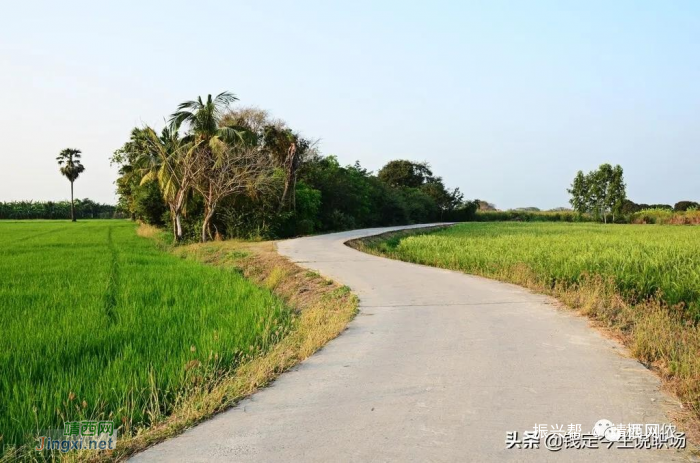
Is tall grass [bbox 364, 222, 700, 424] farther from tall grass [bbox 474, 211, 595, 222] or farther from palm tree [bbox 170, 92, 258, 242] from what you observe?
tall grass [bbox 474, 211, 595, 222]

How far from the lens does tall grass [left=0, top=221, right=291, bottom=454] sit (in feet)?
13.3

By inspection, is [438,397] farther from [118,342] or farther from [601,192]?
[601,192]

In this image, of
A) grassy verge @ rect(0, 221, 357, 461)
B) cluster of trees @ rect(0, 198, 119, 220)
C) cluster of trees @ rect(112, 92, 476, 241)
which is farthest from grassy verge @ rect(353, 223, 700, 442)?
cluster of trees @ rect(0, 198, 119, 220)

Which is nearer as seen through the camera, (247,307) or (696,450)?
(696,450)

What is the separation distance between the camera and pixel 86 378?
4.63 meters

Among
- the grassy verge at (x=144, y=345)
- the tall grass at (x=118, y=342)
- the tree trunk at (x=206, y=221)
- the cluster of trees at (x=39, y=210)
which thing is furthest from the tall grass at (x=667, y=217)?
the cluster of trees at (x=39, y=210)

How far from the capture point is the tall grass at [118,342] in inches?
160

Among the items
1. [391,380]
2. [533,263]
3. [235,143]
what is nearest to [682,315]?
[533,263]

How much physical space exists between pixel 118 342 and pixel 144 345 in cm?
36

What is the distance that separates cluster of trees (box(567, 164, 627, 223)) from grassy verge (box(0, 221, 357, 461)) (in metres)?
58.5

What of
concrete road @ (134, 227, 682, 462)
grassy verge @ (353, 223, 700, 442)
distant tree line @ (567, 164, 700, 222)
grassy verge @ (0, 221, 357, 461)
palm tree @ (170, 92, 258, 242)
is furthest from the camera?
distant tree line @ (567, 164, 700, 222)

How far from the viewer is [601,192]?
205ft

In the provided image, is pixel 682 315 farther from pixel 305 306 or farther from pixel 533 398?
pixel 305 306

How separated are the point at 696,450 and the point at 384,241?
22.0m
